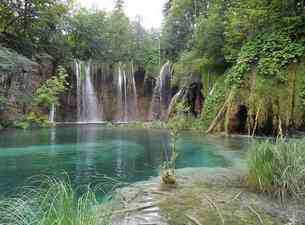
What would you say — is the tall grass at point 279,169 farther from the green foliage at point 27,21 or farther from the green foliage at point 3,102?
the green foliage at point 27,21

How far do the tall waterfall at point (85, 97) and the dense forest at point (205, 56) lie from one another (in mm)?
1338

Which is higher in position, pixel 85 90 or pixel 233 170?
pixel 85 90

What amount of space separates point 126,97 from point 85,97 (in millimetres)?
3546

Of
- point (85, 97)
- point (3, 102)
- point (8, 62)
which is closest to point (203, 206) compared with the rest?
A: point (3, 102)

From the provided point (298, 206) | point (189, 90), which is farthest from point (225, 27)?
point (298, 206)

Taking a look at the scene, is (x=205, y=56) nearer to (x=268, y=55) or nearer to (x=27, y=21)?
(x=268, y=55)

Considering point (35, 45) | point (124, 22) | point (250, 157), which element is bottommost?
point (250, 157)

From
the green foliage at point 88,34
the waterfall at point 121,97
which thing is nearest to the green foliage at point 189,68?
the waterfall at point 121,97

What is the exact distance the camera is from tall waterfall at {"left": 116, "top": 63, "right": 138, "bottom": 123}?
76.4 feet

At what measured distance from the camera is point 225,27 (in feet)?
44.1

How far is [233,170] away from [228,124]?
249 inches

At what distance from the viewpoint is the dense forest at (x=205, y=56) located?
910 centimetres

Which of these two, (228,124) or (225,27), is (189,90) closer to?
(225,27)

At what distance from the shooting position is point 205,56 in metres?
14.4
